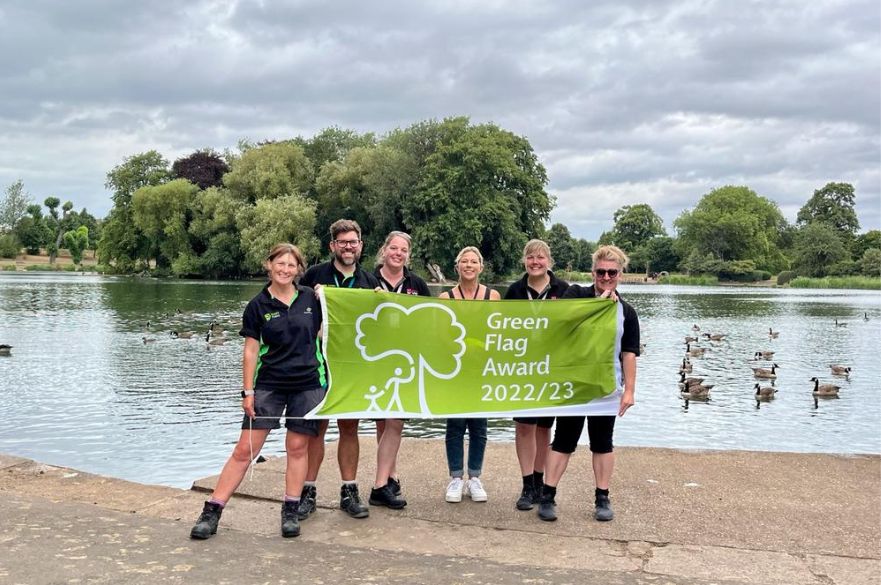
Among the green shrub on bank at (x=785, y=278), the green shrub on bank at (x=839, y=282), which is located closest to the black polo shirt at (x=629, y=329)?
the green shrub on bank at (x=839, y=282)

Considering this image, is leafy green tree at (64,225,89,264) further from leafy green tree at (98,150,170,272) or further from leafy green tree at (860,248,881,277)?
leafy green tree at (860,248,881,277)

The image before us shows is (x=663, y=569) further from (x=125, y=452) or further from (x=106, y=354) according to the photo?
(x=106, y=354)

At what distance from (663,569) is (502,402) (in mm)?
1809

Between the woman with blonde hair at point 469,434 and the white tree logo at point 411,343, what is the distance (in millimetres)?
217

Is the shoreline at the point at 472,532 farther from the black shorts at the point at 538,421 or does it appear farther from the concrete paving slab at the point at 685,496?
the black shorts at the point at 538,421

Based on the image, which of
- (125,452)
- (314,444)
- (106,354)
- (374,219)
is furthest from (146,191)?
(314,444)

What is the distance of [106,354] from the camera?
69.4 ft

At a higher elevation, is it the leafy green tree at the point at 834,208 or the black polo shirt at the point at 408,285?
the leafy green tree at the point at 834,208

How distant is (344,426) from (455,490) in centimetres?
96

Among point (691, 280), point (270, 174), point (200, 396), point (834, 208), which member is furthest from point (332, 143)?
point (834, 208)

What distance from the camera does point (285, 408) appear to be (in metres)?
5.21

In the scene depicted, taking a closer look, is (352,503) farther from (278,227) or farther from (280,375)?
(278,227)

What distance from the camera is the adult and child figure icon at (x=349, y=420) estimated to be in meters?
5.09

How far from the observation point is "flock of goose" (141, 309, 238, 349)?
956 inches
